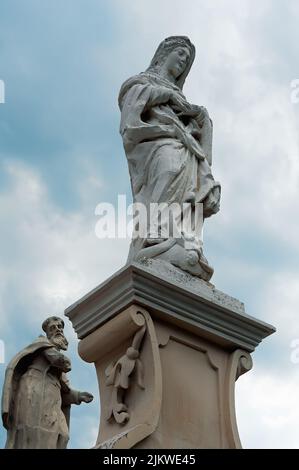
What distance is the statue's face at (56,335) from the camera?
1111 cm

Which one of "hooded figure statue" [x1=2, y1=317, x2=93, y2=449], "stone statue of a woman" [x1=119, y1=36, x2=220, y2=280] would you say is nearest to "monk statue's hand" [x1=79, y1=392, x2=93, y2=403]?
"hooded figure statue" [x1=2, y1=317, x2=93, y2=449]

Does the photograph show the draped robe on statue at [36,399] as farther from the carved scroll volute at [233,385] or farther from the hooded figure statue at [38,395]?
the carved scroll volute at [233,385]

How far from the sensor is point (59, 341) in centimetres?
1113

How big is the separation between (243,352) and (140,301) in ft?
3.62

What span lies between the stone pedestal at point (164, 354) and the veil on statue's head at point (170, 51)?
2925mm

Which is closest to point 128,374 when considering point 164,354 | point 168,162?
point 164,354

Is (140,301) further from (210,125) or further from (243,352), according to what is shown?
(210,125)

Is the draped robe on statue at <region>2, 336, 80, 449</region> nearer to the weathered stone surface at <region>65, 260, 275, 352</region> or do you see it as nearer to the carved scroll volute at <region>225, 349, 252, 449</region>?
the weathered stone surface at <region>65, 260, 275, 352</region>

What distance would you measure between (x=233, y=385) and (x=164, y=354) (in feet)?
2.29

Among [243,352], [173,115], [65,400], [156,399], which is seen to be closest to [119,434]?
[156,399]

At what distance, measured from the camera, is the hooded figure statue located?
10.5 metres

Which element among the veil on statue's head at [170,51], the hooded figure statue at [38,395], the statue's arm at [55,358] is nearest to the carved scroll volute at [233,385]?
the veil on statue's head at [170,51]

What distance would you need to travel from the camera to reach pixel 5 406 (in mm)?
10414

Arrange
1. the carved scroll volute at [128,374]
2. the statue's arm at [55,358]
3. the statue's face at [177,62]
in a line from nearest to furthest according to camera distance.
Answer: the carved scroll volute at [128,374], the statue's face at [177,62], the statue's arm at [55,358]
